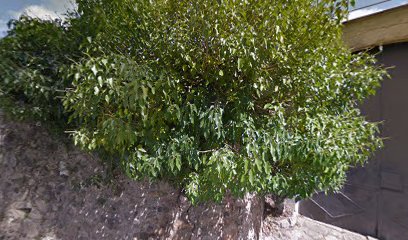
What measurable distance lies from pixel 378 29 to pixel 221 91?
9.50 feet

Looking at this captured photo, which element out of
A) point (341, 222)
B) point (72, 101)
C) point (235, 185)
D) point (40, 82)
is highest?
point (40, 82)

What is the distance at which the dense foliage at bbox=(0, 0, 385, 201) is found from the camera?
1748 millimetres

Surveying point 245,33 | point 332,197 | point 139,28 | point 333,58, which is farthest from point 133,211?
point 332,197

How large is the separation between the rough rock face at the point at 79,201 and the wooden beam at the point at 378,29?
3095 mm

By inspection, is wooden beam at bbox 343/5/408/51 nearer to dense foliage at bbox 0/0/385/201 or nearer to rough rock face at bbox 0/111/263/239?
dense foliage at bbox 0/0/385/201

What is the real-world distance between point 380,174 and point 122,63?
3.79 metres

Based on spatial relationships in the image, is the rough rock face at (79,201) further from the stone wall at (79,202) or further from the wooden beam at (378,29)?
the wooden beam at (378,29)

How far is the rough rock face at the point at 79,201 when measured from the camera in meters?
2.69

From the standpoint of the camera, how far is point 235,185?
1.86m

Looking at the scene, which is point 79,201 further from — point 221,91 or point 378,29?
point 378,29

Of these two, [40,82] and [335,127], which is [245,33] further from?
[40,82]

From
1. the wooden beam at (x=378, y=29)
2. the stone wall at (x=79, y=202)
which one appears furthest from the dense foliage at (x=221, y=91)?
the wooden beam at (x=378, y=29)

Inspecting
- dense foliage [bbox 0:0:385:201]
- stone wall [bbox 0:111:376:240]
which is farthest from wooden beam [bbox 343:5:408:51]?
stone wall [bbox 0:111:376:240]

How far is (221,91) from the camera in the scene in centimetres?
209
